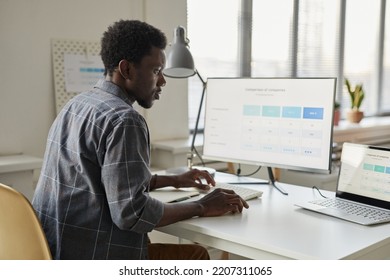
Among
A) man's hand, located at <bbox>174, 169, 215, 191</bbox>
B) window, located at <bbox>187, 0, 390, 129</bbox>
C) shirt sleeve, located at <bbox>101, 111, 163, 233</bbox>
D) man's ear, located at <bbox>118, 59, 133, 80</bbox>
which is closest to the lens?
shirt sleeve, located at <bbox>101, 111, 163, 233</bbox>

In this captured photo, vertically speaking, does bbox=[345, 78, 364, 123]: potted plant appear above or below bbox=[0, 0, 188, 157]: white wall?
below

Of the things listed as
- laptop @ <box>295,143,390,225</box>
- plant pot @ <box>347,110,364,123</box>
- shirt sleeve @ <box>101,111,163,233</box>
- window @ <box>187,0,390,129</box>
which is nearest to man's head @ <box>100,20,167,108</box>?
shirt sleeve @ <box>101,111,163,233</box>

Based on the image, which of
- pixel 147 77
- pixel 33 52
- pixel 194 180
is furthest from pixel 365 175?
pixel 33 52

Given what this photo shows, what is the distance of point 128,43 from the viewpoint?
1.48 meters

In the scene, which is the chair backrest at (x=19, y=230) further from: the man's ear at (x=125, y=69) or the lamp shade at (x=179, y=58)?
the lamp shade at (x=179, y=58)

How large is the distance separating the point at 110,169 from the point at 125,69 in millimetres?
336

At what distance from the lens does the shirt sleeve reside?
1306 millimetres

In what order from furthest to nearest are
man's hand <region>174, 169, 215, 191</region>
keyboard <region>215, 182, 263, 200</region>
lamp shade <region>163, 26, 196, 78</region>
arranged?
1. lamp shade <region>163, 26, 196, 78</region>
2. man's hand <region>174, 169, 215, 191</region>
3. keyboard <region>215, 182, 263, 200</region>

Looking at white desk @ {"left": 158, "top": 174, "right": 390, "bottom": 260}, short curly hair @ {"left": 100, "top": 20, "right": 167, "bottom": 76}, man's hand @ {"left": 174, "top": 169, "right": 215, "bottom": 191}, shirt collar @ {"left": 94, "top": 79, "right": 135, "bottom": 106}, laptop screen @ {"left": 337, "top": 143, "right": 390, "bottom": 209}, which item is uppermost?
short curly hair @ {"left": 100, "top": 20, "right": 167, "bottom": 76}

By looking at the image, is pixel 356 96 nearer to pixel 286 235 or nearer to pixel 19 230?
pixel 286 235

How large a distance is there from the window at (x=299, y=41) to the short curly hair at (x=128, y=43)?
1844 millimetres

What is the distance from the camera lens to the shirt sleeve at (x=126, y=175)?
1306 millimetres

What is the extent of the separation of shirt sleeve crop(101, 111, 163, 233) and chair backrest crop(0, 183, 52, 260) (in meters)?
0.20

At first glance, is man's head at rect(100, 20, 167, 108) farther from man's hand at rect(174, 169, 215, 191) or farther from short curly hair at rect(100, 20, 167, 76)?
man's hand at rect(174, 169, 215, 191)
